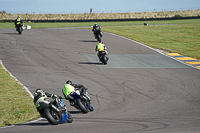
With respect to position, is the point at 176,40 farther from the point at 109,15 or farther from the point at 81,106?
the point at 109,15

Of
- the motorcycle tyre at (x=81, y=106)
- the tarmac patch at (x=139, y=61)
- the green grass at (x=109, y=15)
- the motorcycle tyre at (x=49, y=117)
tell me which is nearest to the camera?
the motorcycle tyre at (x=49, y=117)

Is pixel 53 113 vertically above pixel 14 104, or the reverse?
pixel 53 113

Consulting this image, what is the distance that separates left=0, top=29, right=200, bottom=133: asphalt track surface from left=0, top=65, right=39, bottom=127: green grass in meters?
0.73

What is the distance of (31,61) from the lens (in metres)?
22.9

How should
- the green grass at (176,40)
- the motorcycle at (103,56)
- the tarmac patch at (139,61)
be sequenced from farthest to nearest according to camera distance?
1. the green grass at (176,40)
2. the tarmac patch at (139,61)
3. the motorcycle at (103,56)

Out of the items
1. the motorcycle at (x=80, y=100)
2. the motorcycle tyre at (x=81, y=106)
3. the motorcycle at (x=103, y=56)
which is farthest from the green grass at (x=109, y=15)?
the motorcycle tyre at (x=81, y=106)

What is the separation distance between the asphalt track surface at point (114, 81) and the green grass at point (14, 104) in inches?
28.8

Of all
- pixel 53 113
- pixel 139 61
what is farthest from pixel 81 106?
pixel 139 61

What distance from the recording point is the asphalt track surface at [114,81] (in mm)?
9875

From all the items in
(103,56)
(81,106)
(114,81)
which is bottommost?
(114,81)

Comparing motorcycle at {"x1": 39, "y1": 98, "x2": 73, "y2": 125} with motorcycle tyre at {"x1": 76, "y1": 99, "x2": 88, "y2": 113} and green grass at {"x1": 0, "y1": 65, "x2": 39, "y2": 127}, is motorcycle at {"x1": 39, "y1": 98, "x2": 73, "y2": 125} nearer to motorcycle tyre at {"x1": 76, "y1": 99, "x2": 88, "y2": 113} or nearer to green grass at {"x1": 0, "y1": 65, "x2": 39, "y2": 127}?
motorcycle tyre at {"x1": 76, "y1": 99, "x2": 88, "y2": 113}

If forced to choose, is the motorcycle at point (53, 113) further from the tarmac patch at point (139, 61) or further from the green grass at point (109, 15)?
the green grass at point (109, 15)

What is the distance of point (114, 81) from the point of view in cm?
1753

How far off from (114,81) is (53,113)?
26.4 ft
